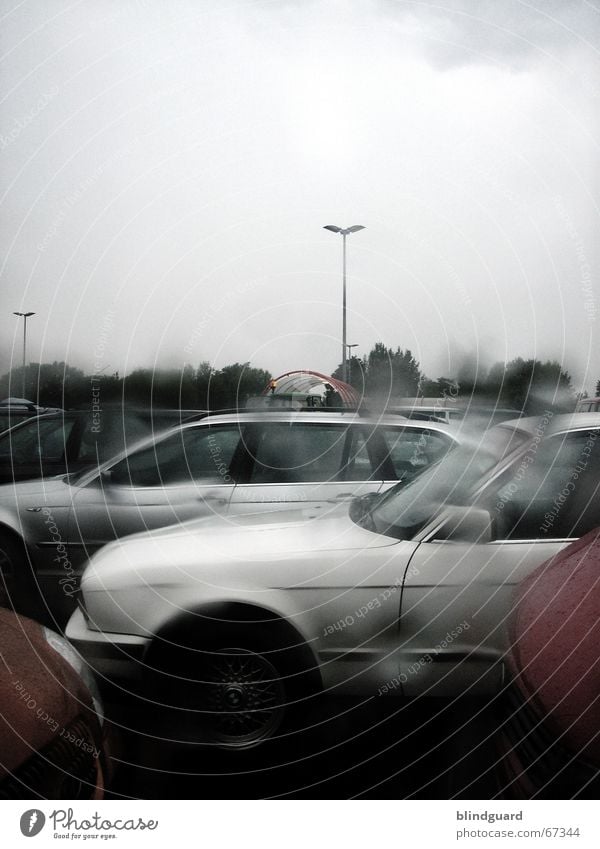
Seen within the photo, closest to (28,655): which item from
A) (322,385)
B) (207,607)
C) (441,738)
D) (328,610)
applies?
(207,607)

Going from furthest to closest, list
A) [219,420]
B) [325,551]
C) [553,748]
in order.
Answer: [219,420] < [325,551] < [553,748]

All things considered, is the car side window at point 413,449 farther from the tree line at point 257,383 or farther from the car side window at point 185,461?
the car side window at point 185,461

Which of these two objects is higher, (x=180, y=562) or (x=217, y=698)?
(x=180, y=562)

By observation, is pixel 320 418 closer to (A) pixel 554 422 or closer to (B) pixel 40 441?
(A) pixel 554 422

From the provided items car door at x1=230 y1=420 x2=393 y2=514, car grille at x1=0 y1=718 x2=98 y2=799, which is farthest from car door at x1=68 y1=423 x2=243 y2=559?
car grille at x1=0 y1=718 x2=98 y2=799

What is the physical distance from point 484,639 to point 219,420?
53.2 inches

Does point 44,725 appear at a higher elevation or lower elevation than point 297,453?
lower

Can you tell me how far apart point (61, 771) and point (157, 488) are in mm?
1810

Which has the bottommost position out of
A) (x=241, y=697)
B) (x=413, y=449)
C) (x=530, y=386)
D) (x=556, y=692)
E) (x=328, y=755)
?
(x=328, y=755)

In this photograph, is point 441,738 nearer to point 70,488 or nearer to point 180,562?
point 180,562

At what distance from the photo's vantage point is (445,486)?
8.04ft

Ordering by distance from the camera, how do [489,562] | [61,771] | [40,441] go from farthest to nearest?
[40,441] < [489,562] < [61,771]

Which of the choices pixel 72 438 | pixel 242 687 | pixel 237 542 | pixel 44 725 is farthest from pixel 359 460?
pixel 44 725

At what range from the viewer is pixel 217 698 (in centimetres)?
231
